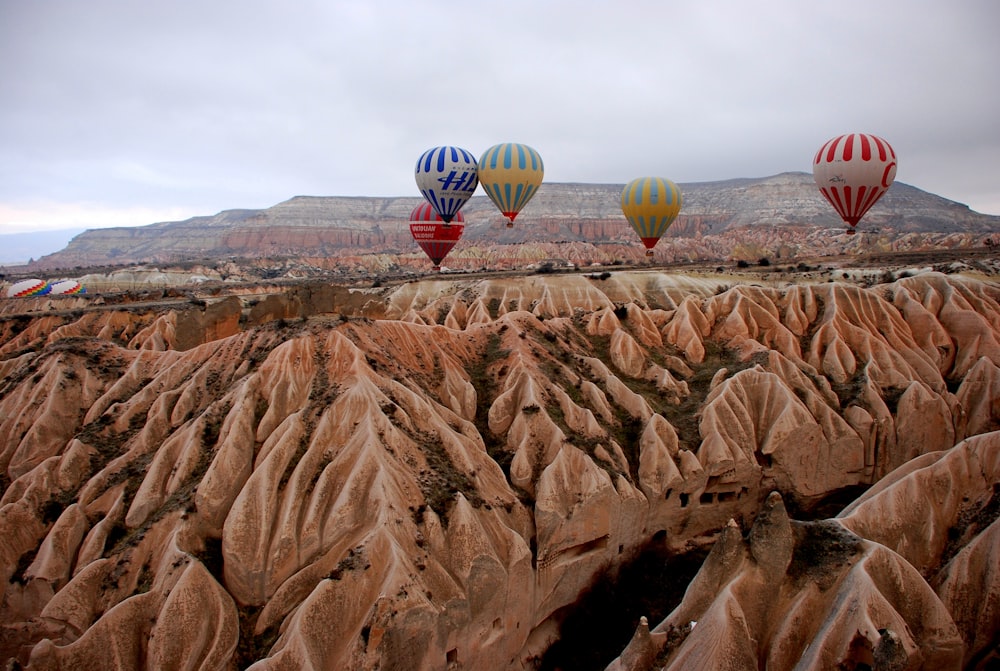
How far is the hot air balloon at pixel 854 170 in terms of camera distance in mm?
45844

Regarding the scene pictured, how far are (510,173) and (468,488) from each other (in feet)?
128

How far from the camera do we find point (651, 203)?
5544 centimetres

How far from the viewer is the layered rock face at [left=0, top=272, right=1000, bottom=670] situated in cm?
1588

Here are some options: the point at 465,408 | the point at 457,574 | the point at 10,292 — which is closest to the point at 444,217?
the point at 465,408

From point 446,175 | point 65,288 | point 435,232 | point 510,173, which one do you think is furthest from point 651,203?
point 65,288

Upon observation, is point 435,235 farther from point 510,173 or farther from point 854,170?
point 854,170

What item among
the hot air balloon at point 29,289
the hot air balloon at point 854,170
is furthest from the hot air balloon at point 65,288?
the hot air balloon at point 854,170

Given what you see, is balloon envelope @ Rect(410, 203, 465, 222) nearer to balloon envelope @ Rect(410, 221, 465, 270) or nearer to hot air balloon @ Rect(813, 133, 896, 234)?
balloon envelope @ Rect(410, 221, 465, 270)

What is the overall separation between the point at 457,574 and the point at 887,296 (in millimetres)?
36521

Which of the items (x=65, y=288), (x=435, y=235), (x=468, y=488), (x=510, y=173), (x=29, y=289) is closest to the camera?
(x=468, y=488)

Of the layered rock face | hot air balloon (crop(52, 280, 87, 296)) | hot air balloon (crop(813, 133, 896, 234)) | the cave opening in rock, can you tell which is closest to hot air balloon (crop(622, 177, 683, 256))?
hot air balloon (crop(813, 133, 896, 234))

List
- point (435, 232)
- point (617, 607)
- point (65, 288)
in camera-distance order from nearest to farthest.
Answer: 1. point (617, 607)
2. point (435, 232)
3. point (65, 288)

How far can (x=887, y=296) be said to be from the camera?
41500mm

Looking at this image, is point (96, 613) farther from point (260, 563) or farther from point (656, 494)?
point (656, 494)
